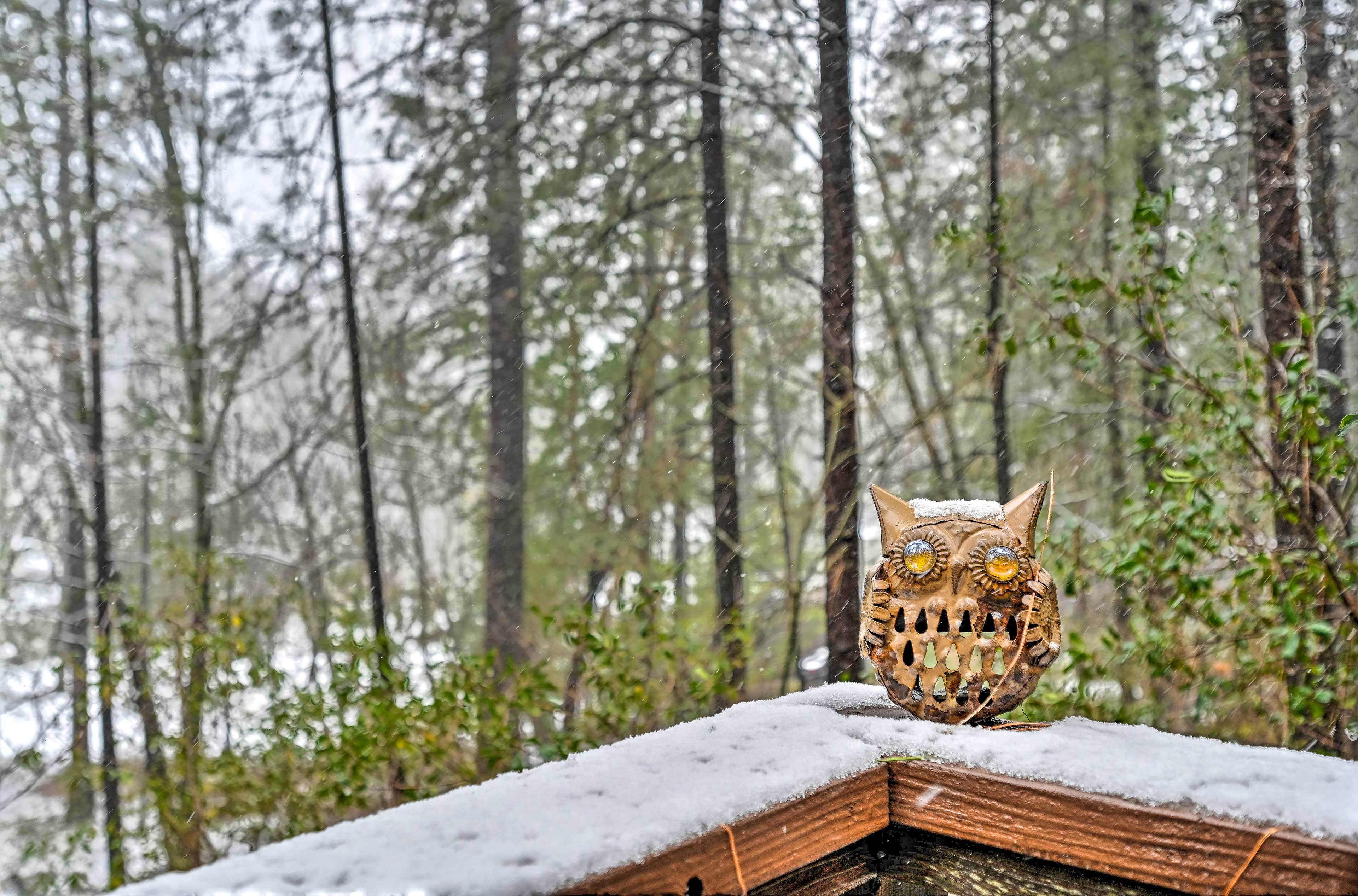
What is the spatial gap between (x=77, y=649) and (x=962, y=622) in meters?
5.13

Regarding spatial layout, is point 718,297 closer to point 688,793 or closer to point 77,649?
point 688,793

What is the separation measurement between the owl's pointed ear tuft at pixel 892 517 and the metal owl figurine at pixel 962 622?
0.03 m

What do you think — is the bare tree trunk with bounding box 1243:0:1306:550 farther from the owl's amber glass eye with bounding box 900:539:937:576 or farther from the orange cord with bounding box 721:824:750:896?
the orange cord with bounding box 721:824:750:896

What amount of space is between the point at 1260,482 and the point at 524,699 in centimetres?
190

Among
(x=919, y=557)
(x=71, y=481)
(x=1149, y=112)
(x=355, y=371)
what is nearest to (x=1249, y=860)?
(x=919, y=557)

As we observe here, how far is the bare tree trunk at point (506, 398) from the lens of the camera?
4730 millimetres

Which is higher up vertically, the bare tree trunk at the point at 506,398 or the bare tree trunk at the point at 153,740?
the bare tree trunk at the point at 506,398

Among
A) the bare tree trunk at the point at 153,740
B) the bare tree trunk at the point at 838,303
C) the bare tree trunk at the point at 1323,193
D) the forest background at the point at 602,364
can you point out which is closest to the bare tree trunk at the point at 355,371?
the forest background at the point at 602,364

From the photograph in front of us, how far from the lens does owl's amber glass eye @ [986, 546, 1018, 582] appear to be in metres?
1.08

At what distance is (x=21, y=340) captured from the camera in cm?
466

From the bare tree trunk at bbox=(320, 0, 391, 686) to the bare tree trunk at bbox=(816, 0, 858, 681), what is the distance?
1.39 meters

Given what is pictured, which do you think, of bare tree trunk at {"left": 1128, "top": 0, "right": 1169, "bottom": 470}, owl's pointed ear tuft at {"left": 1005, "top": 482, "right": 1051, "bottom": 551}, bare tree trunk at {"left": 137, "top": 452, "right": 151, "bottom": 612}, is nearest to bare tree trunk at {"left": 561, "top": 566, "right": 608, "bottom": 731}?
owl's pointed ear tuft at {"left": 1005, "top": 482, "right": 1051, "bottom": 551}

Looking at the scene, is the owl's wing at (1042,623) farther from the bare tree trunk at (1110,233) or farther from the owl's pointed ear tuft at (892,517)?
the bare tree trunk at (1110,233)

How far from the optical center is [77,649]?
4.89m
